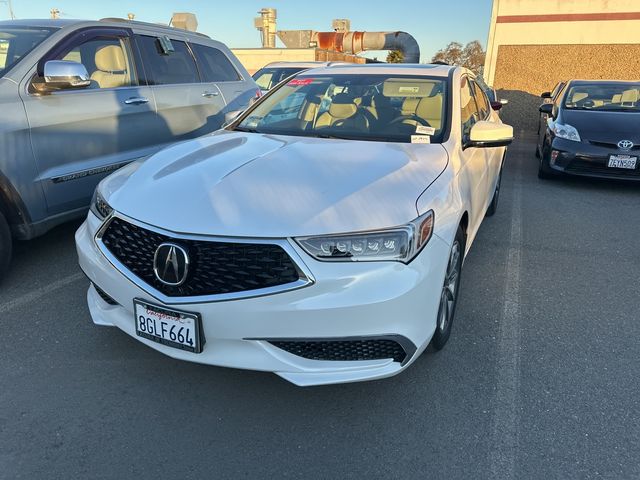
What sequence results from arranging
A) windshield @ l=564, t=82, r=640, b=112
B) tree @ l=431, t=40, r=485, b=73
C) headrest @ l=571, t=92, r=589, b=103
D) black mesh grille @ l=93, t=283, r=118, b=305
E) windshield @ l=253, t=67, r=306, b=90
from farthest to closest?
tree @ l=431, t=40, r=485, b=73 → windshield @ l=253, t=67, r=306, b=90 → headrest @ l=571, t=92, r=589, b=103 → windshield @ l=564, t=82, r=640, b=112 → black mesh grille @ l=93, t=283, r=118, b=305

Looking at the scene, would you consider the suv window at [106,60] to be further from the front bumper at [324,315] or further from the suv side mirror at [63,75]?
the front bumper at [324,315]

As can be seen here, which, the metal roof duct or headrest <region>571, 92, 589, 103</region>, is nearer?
headrest <region>571, 92, 589, 103</region>

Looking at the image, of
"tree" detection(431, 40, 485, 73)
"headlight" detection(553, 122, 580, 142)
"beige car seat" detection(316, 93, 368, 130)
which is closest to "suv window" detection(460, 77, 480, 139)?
"beige car seat" detection(316, 93, 368, 130)

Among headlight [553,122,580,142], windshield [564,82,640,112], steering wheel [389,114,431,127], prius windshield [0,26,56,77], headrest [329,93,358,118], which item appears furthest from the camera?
windshield [564,82,640,112]

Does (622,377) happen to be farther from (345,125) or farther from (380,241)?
(345,125)

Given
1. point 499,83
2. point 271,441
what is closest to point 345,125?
point 271,441

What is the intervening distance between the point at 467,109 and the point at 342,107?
3.11 feet

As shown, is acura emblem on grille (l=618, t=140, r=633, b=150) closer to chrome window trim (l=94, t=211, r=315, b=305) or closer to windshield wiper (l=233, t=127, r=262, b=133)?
windshield wiper (l=233, t=127, r=262, b=133)

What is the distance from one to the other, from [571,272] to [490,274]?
0.69 metres

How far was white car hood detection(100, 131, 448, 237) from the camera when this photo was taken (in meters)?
2.02

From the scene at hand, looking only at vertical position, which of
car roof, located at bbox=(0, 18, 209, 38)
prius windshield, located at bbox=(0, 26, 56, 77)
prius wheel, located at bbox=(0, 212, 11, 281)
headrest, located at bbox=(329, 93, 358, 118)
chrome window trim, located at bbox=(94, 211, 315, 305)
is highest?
car roof, located at bbox=(0, 18, 209, 38)

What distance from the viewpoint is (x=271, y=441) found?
2.14 meters

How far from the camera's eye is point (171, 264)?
2008 mm

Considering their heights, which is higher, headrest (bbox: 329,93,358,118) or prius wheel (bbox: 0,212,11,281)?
headrest (bbox: 329,93,358,118)
